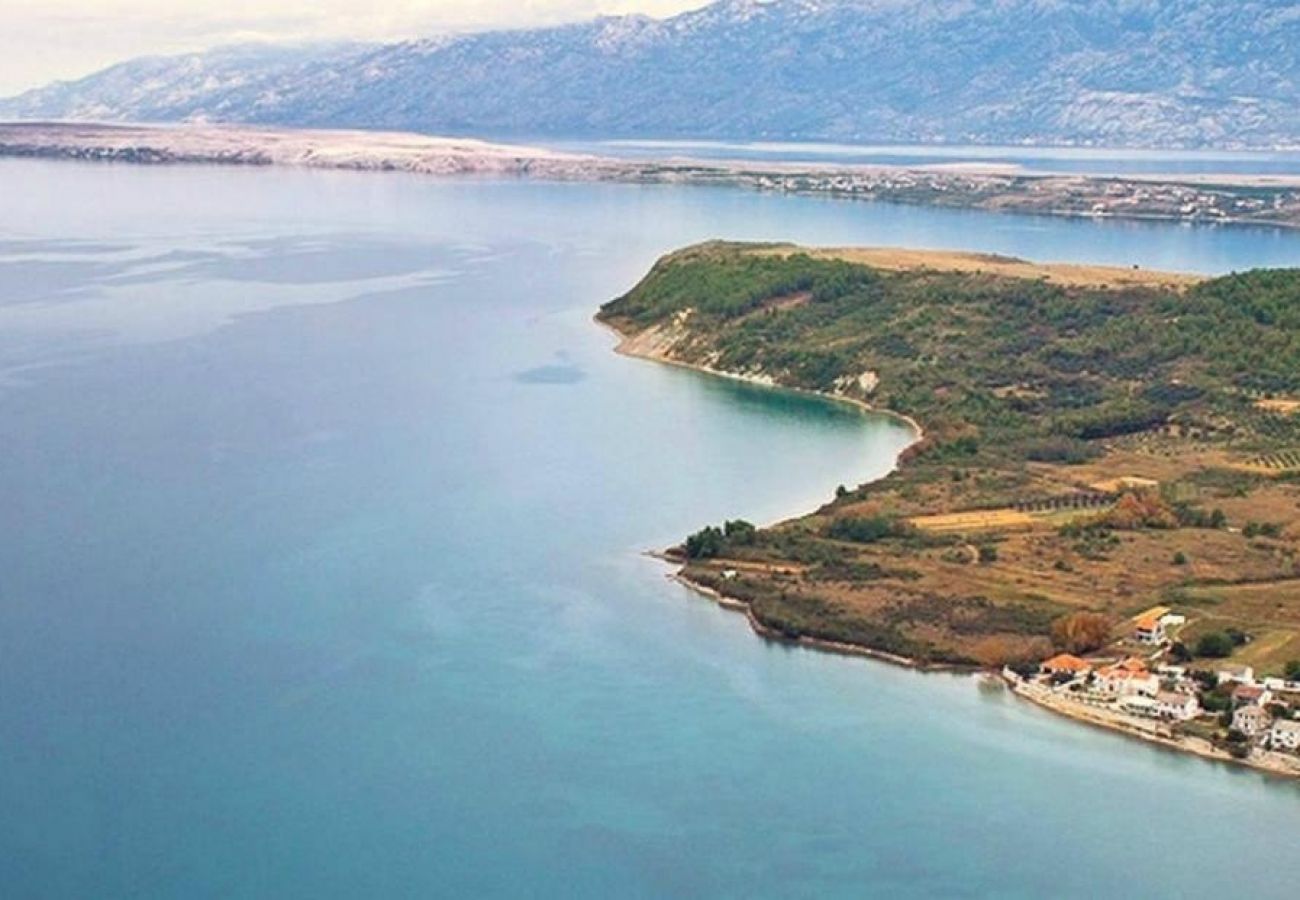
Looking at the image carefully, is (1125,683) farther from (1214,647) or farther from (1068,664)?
(1214,647)

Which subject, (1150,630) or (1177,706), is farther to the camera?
(1150,630)

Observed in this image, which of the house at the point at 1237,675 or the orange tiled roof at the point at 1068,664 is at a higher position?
the house at the point at 1237,675

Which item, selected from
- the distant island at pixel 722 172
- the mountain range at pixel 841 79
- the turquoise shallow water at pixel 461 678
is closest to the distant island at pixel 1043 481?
the turquoise shallow water at pixel 461 678

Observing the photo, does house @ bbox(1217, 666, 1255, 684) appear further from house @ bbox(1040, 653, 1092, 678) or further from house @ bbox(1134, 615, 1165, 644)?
house @ bbox(1040, 653, 1092, 678)

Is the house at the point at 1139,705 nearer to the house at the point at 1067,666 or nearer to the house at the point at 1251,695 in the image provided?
the house at the point at 1067,666

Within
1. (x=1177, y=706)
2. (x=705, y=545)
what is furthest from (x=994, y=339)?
(x=1177, y=706)

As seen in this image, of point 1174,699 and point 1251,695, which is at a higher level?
point 1251,695

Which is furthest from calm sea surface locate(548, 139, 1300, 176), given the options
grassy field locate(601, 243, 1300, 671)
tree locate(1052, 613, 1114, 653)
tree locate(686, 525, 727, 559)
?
tree locate(1052, 613, 1114, 653)
